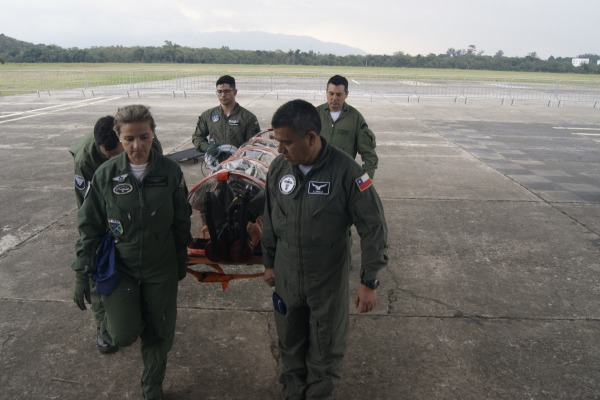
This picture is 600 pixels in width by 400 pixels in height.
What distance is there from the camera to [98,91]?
2356 centimetres

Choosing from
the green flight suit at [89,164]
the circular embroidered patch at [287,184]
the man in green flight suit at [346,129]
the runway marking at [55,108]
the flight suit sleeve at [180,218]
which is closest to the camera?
the circular embroidered patch at [287,184]

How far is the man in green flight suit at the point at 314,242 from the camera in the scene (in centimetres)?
238

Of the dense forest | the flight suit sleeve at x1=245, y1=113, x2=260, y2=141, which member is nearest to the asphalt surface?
the flight suit sleeve at x1=245, y1=113, x2=260, y2=141

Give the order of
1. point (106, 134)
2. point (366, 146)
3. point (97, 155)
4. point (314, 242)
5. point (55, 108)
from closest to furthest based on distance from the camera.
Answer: point (314, 242), point (106, 134), point (97, 155), point (366, 146), point (55, 108)

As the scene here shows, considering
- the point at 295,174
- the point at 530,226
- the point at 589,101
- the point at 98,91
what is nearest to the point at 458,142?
the point at 530,226

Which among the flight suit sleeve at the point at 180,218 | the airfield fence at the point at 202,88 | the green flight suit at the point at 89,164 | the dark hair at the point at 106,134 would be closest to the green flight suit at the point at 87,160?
the green flight suit at the point at 89,164

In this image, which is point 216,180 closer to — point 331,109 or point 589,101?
point 331,109

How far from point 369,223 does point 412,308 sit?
1.83 meters

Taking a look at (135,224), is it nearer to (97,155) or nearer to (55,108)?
(97,155)

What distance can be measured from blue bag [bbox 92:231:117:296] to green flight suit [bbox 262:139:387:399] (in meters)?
0.83

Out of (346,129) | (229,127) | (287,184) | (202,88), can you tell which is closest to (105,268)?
(287,184)

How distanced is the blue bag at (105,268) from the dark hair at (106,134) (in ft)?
2.09

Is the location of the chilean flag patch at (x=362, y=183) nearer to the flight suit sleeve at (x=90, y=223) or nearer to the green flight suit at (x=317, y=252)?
the green flight suit at (x=317, y=252)

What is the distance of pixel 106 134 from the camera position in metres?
2.86
